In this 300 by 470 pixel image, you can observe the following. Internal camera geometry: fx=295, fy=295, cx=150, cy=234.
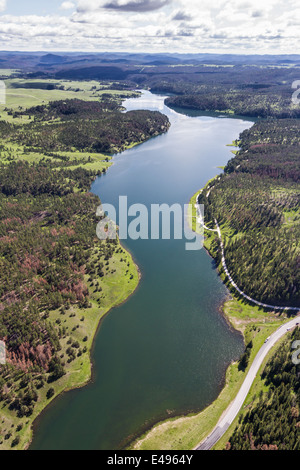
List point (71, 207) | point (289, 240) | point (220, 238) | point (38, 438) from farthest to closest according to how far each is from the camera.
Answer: point (71, 207) < point (220, 238) < point (289, 240) < point (38, 438)

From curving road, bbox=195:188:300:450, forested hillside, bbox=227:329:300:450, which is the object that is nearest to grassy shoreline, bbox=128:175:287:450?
curving road, bbox=195:188:300:450

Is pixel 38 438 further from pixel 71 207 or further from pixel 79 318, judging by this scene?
pixel 71 207

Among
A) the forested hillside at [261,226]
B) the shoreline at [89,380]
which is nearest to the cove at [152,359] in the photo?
the shoreline at [89,380]

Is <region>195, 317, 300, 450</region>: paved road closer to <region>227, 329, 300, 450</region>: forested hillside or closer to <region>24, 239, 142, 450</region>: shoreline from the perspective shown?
<region>227, 329, 300, 450</region>: forested hillside

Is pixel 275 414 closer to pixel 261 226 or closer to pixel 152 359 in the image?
pixel 152 359

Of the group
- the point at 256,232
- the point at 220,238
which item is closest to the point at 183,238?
the point at 220,238

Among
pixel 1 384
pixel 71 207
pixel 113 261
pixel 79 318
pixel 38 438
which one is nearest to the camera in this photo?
pixel 38 438

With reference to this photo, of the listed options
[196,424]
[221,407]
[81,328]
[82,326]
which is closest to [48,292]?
[82,326]
